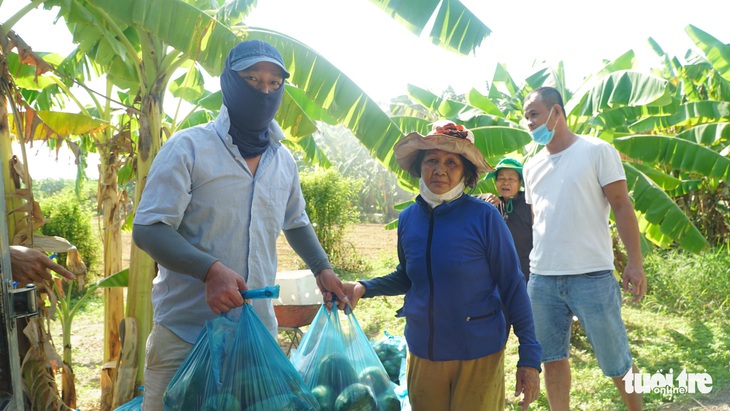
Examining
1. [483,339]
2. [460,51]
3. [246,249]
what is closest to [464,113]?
[460,51]

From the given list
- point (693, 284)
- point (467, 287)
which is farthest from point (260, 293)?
point (693, 284)

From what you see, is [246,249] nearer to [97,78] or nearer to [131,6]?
[131,6]

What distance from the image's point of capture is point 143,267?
3.51 meters

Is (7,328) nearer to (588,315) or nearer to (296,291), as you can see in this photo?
(588,315)

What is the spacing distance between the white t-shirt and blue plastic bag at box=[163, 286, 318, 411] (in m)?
1.83

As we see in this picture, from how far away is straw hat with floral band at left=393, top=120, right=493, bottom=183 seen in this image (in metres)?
2.32

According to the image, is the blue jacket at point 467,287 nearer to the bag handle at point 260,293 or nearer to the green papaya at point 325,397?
the green papaya at point 325,397

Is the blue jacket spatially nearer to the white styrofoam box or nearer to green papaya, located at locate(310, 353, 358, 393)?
green papaya, located at locate(310, 353, 358, 393)

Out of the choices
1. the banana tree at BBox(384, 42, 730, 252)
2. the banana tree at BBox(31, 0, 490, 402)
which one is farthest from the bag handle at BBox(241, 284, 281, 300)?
the banana tree at BBox(384, 42, 730, 252)

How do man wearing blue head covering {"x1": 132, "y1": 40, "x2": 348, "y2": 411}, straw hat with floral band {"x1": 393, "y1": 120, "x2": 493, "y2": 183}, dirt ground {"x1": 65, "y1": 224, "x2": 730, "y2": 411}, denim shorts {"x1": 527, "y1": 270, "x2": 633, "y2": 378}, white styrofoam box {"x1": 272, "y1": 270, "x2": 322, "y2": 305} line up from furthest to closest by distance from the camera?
white styrofoam box {"x1": 272, "y1": 270, "x2": 322, "y2": 305}, dirt ground {"x1": 65, "y1": 224, "x2": 730, "y2": 411}, denim shorts {"x1": 527, "y1": 270, "x2": 633, "y2": 378}, straw hat with floral band {"x1": 393, "y1": 120, "x2": 493, "y2": 183}, man wearing blue head covering {"x1": 132, "y1": 40, "x2": 348, "y2": 411}

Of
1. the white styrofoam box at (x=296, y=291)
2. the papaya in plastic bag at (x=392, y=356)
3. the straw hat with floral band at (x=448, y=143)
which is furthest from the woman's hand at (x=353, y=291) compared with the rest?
the white styrofoam box at (x=296, y=291)

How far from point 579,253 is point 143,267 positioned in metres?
2.58

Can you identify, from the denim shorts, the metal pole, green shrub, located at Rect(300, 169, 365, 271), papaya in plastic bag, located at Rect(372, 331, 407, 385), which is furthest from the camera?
green shrub, located at Rect(300, 169, 365, 271)

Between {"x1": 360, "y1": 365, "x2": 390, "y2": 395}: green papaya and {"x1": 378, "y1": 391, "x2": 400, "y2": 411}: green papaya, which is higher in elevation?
{"x1": 360, "y1": 365, "x2": 390, "y2": 395}: green papaya
